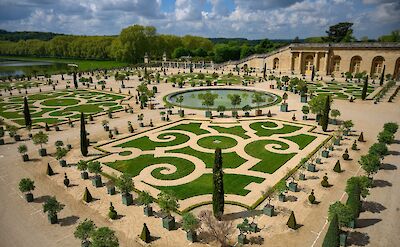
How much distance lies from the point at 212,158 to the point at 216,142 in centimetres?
490

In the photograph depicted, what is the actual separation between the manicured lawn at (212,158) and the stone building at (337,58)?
226 feet

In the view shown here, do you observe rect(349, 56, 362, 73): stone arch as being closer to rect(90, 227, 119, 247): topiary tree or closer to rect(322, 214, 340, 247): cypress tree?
rect(322, 214, 340, 247): cypress tree

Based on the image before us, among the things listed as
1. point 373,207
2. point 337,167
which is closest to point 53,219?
point 373,207

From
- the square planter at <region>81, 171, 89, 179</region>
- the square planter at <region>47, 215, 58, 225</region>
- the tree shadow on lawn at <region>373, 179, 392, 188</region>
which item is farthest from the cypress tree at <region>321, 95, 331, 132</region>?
the square planter at <region>47, 215, 58, 225</region>

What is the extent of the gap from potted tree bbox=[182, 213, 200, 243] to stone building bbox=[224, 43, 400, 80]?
83.0 metres

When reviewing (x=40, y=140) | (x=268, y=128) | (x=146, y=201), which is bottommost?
(x=146, y=201)

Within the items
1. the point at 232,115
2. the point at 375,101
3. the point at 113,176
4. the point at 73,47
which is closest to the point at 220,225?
the point at 113,176

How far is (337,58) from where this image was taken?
93.4m

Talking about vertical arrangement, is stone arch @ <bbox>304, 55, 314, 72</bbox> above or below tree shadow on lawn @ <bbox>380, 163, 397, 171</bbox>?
above

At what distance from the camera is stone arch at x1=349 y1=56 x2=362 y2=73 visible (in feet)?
298

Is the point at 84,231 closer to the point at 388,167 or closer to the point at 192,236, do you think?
the point at 192,236

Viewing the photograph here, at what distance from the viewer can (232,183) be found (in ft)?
89.2

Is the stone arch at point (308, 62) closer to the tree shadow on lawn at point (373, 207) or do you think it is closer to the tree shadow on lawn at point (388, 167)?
the tree shadow on lawn at point (388, 167)

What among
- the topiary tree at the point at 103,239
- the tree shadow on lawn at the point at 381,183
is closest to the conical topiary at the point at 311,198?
the tree shadow on lawn at the point at 381,183
